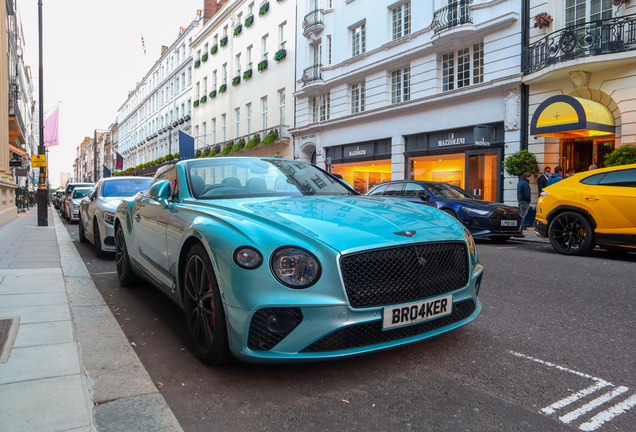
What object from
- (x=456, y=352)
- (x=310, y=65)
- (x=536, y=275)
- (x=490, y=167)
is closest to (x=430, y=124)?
(x=490, y=167)

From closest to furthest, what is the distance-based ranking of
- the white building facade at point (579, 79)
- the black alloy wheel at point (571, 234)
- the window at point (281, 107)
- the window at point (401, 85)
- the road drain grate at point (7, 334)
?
the road drain grate at point (7, 334) → the black alloy wheel at point (571, 234) → the white building facade at point (579, 79) → the window at point (401, 85) → the window at point (281, 107)

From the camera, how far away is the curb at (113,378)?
2299 millimetres

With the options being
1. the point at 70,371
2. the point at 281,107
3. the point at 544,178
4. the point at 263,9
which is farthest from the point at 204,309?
the point at 263,9

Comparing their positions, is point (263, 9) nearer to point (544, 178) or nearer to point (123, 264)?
point (544, 178)

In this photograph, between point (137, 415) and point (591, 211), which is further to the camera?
point (591, 211)

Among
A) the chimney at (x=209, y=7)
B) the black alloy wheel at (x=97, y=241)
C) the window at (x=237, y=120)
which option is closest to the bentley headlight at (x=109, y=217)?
the black alloy wheel at (x=97, y=241)

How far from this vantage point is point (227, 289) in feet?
8.88

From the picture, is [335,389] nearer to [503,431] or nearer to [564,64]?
[503,431]

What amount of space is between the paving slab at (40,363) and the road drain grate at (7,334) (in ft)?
0.14

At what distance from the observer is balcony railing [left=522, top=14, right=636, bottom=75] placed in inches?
521

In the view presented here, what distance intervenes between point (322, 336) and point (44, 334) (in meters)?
2.21

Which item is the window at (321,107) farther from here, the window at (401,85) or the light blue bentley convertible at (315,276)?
the light blue bentley convertible at (315,276)

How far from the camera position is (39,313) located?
4.04 meters

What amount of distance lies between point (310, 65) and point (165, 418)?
26.6m
